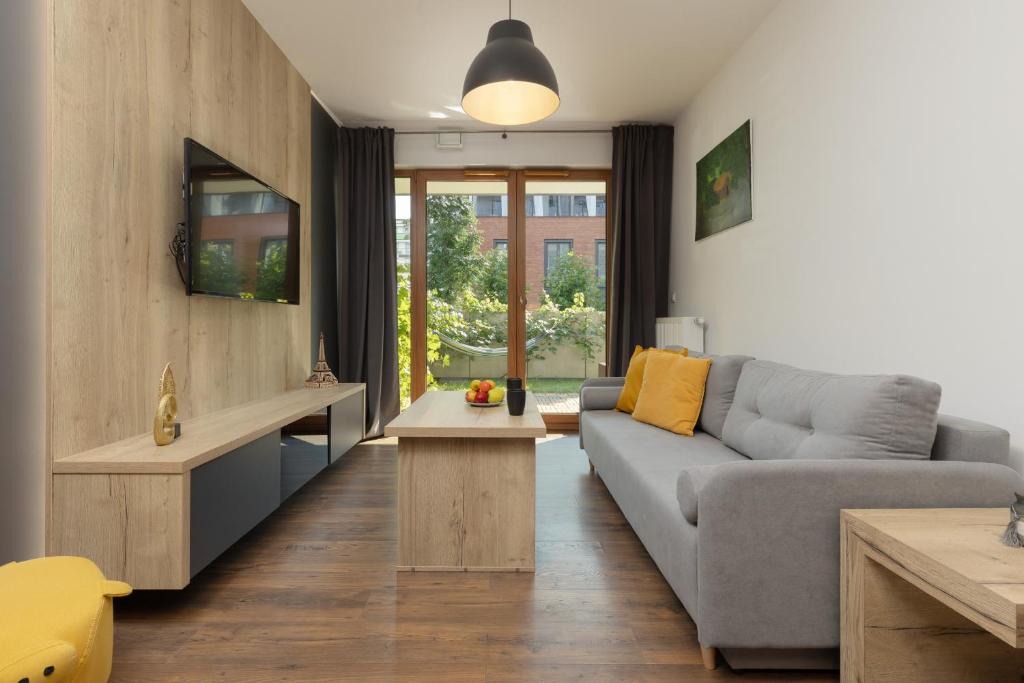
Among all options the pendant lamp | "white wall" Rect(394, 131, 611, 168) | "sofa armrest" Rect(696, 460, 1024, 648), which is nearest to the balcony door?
Answer: "white wall" Rect(394, 131, 611, 168)

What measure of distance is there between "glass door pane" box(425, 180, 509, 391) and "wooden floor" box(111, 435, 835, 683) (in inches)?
106

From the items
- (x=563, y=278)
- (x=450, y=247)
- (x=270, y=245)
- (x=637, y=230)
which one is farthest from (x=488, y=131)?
(x=270, y=245)

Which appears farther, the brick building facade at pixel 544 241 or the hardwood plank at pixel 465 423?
the brick building facade at pixel 544 241

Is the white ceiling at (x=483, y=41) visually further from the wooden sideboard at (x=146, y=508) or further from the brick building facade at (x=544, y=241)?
the wooden sideboard at (x=146, y=508)

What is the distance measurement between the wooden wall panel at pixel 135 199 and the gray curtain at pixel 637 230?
287 cm

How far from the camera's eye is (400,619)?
1.85 metres

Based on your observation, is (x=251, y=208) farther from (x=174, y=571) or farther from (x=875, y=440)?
(x=875, y=440)

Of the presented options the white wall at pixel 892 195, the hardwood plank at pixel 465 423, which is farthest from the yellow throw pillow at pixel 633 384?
the hardwood plank at pixel 465 423

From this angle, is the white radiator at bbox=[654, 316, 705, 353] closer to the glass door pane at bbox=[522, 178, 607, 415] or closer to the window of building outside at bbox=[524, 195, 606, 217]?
the glass door pane at bbox=[522, 178, 607, 415]

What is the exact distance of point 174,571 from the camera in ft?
5.98

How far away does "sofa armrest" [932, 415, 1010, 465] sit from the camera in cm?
156

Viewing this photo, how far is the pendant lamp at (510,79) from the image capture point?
7.84 ft

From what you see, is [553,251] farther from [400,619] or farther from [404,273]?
[400,619]

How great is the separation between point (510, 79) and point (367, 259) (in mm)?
2880
